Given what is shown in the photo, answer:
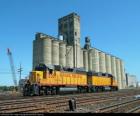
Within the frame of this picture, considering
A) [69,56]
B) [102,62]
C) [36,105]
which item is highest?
[102,62]

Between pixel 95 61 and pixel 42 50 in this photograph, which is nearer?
pixel 42 50

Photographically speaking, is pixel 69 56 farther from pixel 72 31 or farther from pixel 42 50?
pixel 42 50

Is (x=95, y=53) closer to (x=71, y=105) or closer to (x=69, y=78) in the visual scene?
(x=69, y=78)

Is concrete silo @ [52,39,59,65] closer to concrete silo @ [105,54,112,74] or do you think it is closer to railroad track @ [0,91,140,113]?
concrete silo @ [105,54,112,74]

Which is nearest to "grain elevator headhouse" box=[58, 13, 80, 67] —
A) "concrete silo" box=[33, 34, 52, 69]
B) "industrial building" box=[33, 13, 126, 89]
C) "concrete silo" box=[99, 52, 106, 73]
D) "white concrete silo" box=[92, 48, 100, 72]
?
"industrial building" box=[33, 13, 126, 89]

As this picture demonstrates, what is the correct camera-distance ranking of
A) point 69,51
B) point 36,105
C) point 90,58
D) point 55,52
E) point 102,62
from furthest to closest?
point 102,62, point 90,58, point 69,51, point 55,52, point 36,105

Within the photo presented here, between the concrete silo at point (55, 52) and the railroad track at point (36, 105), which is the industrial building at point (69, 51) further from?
the railroad track at point (36, 105)

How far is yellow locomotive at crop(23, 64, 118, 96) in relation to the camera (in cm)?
3319

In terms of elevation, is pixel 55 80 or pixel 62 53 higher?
pixel 62 53

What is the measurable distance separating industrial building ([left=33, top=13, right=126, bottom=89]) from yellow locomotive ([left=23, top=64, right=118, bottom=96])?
A: 27.8 metres

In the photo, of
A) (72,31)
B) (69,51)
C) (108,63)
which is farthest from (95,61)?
(69,51)

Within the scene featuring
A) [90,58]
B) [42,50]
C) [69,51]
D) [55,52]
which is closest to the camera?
[42,50]

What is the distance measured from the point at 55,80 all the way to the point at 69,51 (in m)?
49.9

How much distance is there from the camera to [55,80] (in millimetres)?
35812
